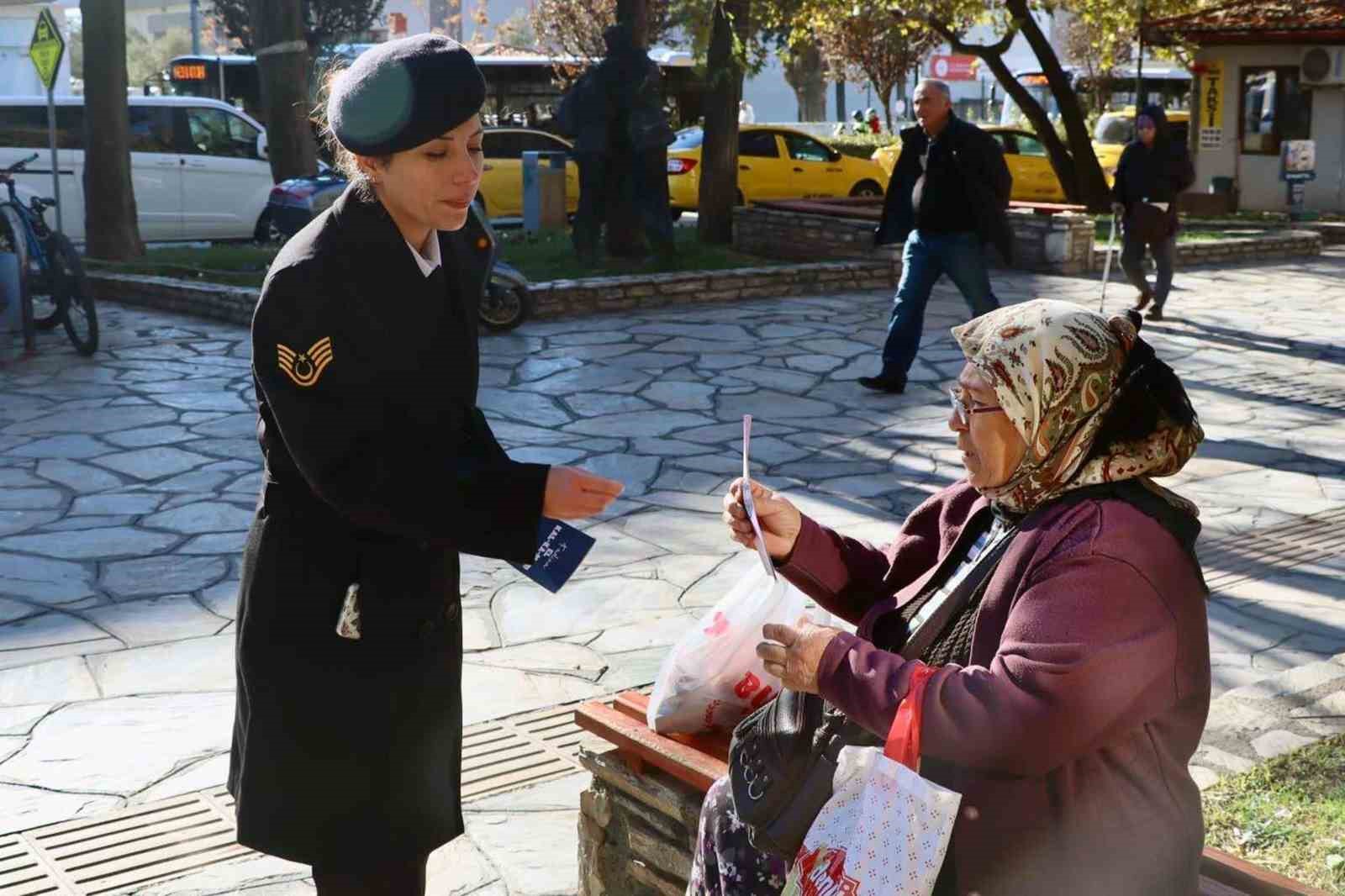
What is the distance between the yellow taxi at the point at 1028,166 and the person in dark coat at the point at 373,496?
987 inches

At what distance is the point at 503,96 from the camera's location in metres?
32.1

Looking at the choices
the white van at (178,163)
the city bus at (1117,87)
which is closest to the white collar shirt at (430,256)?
the white van at (178,163)

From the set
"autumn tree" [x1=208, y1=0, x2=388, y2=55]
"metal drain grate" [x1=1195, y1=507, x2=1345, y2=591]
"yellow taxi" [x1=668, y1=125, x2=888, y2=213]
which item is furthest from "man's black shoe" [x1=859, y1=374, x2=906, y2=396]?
"autumn tree" [x1=208, y1=0, x2=388, y2=55]

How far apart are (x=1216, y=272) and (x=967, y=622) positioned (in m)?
16.1

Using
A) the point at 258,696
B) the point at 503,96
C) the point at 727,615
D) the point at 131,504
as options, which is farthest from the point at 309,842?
the point at 503,96

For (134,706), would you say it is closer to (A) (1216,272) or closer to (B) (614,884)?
(B) (614,884)

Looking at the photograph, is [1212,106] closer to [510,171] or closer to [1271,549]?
[510,171]

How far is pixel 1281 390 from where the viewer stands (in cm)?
1049

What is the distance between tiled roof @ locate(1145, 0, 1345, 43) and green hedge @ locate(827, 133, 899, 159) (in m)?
6.52

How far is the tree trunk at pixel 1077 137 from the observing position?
23938 millimetres

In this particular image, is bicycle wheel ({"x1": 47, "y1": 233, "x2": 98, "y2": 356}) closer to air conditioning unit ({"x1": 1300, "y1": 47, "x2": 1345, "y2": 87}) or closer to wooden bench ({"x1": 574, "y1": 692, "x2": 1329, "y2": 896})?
wooden bench ({"x1": 574, "y1": 692, "x2": 1329, "y2": 896})

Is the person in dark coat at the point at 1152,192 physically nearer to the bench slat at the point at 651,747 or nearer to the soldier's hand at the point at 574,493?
the bench slat at the point at 651,747

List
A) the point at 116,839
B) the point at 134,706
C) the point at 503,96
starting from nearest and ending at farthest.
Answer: the point at 116,839 → the point at 134,706 → the point at 503,96

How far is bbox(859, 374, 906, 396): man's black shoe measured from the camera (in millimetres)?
10148
